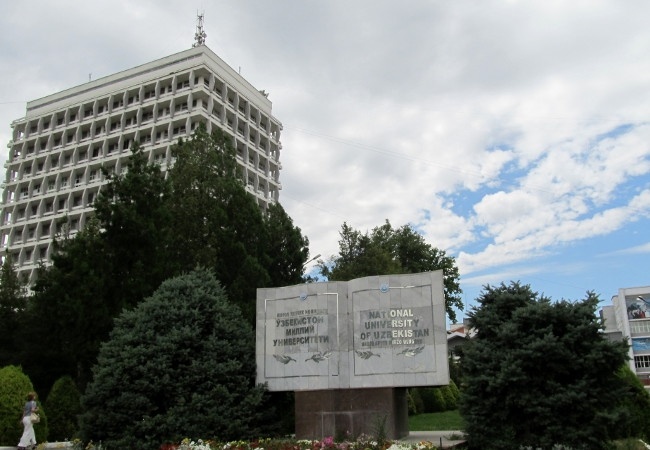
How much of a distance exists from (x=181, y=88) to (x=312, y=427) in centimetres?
5926

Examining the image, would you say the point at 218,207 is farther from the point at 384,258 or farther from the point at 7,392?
the point at 384,258

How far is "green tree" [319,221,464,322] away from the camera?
3350cm

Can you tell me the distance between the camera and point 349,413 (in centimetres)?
1381

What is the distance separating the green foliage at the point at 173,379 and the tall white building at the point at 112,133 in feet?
173

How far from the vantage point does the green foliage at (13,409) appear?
1598 centimetres

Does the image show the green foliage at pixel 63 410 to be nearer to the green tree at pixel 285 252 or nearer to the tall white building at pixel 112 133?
the green tree at pixel 285 252

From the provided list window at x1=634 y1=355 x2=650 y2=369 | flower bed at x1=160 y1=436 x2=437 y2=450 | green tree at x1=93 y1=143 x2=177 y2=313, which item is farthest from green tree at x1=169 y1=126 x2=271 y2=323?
window at x1=634 y1=355 x2=650 y2=369

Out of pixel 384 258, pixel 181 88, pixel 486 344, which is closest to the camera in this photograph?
pixel 486 344

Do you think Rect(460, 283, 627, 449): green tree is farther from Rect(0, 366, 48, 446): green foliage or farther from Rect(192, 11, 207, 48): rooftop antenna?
Rect(192, 11, 207, 48): rooftop antenna

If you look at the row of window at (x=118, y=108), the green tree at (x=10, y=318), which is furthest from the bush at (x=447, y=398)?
the row of window at (x=118, y=108)

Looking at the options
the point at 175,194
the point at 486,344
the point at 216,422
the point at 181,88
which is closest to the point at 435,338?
the point at 486,344

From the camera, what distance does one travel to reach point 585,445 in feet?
36.4

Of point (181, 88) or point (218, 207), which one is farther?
point (181, 88)

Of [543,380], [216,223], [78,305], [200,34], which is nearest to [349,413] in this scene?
[543,380]
